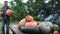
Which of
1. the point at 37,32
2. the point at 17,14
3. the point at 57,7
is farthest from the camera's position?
the point at 17,14

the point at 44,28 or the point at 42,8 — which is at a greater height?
the point at 42,8

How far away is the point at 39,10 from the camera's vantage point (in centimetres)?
671

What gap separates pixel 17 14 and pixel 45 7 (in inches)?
38.5

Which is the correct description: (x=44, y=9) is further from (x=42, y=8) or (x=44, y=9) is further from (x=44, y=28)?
(x=44, y=28)

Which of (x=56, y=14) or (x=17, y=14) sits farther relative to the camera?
(x=17, y=14)

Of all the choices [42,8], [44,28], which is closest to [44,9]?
[42,8]

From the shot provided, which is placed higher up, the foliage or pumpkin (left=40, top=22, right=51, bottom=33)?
the foliage

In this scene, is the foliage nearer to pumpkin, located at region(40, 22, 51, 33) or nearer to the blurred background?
the blurred background

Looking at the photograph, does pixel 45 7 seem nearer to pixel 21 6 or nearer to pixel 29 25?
pixel 21 6

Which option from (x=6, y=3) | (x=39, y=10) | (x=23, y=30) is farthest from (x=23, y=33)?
(x=6, y=3)

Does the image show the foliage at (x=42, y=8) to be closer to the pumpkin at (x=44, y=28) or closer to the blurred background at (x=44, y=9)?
the blurred background at (x=44, y=9)

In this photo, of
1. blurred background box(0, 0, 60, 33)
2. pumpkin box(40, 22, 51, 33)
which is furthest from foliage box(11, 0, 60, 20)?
pumpkin box(40, 22, 51, 33)

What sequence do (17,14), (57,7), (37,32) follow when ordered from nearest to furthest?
1. (37,32)
2. (57,7)
3. (17,14)

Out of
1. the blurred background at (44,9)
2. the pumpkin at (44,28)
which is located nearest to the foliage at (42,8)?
the blurred background at (44,9)
